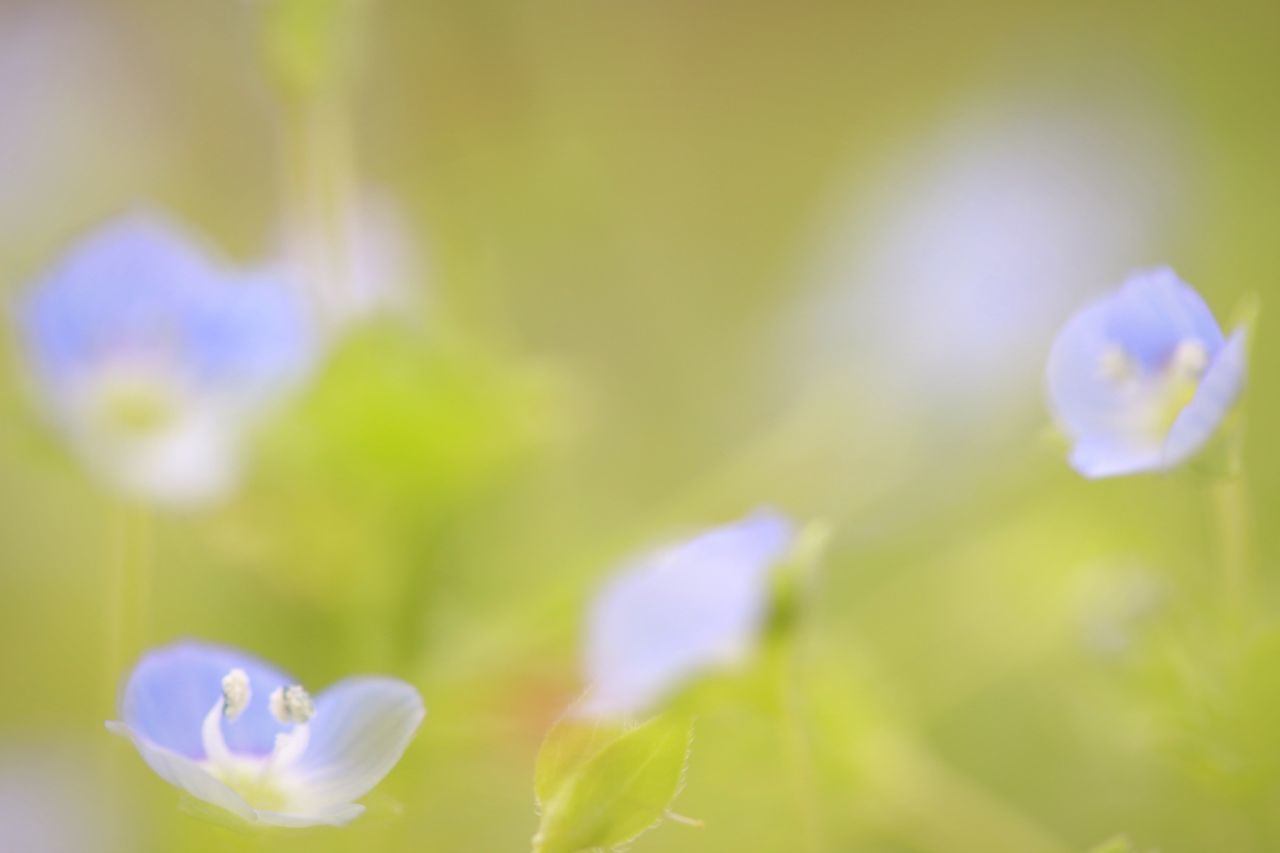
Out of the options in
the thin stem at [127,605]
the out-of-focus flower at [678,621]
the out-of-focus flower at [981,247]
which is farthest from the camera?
the out-of-focus flower at [981,247]

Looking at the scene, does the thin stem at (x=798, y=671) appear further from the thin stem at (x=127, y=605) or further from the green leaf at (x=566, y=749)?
the thin stem at (x=127, y=605)

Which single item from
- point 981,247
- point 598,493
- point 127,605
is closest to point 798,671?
point 127,605

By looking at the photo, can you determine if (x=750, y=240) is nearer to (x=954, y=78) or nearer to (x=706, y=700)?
(x=954, y=78)

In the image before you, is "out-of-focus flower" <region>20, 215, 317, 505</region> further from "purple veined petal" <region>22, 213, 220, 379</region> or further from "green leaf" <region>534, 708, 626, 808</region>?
"green leaf" <region>534, 708, 626, 808</region>

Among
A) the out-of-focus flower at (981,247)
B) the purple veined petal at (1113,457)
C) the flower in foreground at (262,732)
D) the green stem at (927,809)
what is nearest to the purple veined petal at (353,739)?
the flower in foreground at (262,732)

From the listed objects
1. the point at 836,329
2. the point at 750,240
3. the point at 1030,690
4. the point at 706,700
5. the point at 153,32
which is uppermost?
the point at 153,32

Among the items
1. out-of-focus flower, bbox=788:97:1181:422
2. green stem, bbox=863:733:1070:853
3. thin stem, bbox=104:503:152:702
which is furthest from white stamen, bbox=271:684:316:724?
out-of-focus flower, bbox=788:97:1181:422

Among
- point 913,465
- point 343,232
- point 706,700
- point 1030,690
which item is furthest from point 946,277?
point 706,700
